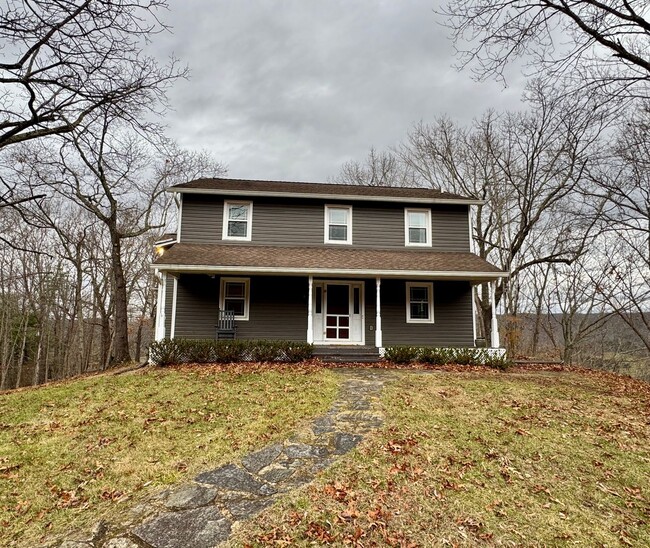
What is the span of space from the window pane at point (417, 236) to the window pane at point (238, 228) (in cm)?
651

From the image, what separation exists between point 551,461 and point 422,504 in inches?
91.1

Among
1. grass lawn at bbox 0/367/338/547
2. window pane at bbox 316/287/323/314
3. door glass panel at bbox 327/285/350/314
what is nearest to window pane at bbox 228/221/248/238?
window pane at bbox 316/287/323/314

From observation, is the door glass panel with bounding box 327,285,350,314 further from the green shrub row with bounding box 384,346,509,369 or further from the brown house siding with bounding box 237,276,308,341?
the green shrub row with bounding box 384,346,509,369

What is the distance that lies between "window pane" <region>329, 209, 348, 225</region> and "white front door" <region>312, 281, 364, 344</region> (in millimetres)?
2494

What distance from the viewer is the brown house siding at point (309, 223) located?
46.0 feet

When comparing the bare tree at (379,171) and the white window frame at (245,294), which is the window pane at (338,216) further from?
the bare tree at (379,171)

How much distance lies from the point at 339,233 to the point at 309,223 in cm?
124

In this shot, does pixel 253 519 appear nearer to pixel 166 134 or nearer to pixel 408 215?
pixel 166 134

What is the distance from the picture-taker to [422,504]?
399cm

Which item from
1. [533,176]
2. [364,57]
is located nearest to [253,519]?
[364,57]

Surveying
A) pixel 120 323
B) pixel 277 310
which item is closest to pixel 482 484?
pixel 277 310

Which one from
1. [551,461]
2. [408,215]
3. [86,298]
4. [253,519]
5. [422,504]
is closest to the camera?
Result: [253,519]

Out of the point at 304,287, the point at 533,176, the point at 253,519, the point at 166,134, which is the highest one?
the point at 533,176

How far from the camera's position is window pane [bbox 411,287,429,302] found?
45.8 ft
